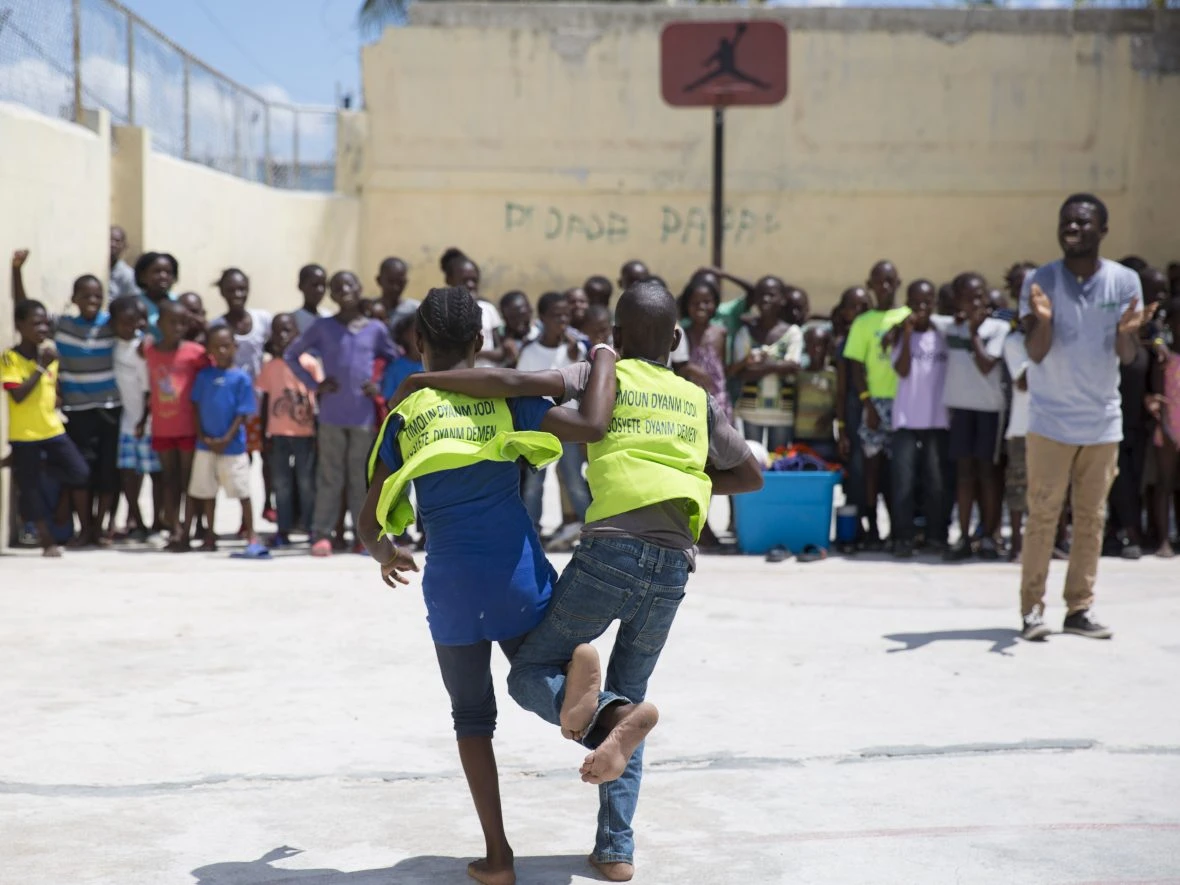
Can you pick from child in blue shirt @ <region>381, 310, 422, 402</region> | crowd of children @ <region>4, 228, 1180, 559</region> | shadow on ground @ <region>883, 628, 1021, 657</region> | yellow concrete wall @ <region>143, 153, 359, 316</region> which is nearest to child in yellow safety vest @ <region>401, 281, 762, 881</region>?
shadow on ground @ <region>883, 628, 1021, 657</region>

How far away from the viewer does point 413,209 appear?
18188mm

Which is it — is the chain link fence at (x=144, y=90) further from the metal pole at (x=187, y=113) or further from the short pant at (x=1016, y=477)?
the short pant at (x=1016, y=477)

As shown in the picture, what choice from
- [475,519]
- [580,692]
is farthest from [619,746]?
[475,519]

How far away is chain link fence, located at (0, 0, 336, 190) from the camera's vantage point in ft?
35.3

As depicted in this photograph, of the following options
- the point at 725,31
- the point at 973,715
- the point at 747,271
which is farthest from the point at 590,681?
the point at 747,271

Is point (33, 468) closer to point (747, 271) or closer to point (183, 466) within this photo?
point (183, 466)

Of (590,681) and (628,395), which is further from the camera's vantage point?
(628,395)

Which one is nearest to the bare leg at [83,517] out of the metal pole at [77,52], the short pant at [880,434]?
the metal pole at [77,52]

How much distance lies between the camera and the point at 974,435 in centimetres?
929

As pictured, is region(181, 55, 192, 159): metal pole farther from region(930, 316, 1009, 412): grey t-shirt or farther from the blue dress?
the blue dress

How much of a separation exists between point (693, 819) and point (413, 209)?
14.7m

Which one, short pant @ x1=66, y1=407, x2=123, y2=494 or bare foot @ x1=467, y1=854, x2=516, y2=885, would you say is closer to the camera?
bare foot @ x1=467, y1=854, x2=516, y2=885

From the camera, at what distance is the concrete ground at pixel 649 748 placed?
388 cm

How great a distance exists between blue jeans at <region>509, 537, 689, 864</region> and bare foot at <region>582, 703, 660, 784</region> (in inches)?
5.0
